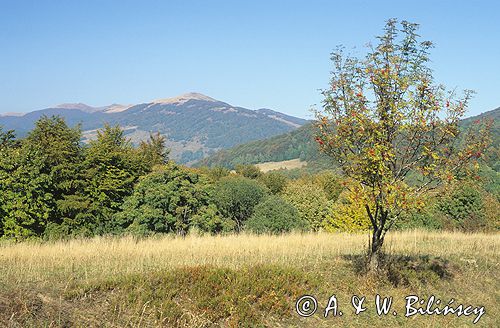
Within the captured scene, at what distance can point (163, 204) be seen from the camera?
1251 inches

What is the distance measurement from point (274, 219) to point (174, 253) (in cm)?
1627

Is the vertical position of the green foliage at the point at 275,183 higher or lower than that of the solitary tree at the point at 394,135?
lower

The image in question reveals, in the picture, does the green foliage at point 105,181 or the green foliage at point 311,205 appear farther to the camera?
the green foliage at point 311,205

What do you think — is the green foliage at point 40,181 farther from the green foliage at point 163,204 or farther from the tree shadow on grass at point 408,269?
the tree shadow on grass at point 408,269

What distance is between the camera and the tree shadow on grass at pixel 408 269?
40.1ft

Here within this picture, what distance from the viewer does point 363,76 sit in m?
11.0

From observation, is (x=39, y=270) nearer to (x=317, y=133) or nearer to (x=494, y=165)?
(x=317, y=133)

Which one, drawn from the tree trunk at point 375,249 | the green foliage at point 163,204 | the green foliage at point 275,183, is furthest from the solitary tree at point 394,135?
the green foliage at point 275,183

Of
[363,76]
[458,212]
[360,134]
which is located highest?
[363,76]

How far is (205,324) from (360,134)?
580cm

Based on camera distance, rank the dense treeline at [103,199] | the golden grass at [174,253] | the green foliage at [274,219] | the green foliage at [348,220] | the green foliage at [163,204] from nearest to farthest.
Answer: the golden grass at [174,253], the dense treeline at [103,199], the green foliage at [274,219], the green foliage at [163,204], the green foliage at [348,220]

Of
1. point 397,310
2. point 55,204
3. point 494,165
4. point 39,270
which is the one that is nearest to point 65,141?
point 55,204

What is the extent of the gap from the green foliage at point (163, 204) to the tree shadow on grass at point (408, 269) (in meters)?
19.2

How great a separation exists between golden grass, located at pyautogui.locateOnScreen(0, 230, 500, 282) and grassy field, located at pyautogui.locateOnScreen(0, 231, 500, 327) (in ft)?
0.13
